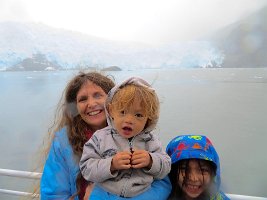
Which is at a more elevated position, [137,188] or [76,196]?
[137,188]

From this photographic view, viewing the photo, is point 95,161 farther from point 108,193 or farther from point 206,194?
point 206,194

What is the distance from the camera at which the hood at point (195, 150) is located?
0.97 metres

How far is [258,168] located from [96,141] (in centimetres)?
1797

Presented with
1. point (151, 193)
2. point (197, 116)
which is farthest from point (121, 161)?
point (197, 116)

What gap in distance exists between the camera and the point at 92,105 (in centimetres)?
106

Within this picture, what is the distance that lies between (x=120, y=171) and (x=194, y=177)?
29 centimetres

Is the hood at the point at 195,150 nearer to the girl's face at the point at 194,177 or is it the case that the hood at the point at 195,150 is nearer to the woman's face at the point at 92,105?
the girl's face at the point at 194,177

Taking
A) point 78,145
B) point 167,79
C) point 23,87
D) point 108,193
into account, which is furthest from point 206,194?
point 23,87

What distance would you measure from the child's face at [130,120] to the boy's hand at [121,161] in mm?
71

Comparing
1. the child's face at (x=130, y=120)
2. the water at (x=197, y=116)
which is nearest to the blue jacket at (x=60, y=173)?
the child's face at (x=130, y=120)

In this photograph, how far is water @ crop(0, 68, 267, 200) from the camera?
16.6m

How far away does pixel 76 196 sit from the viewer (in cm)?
100

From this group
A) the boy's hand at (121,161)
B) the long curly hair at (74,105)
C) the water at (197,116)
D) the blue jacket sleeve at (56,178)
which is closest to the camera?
the boy's hand at (121,161)

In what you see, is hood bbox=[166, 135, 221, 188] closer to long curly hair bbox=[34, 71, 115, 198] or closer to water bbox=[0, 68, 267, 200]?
long curly hair bbox=[34, 71, 115, 198]
